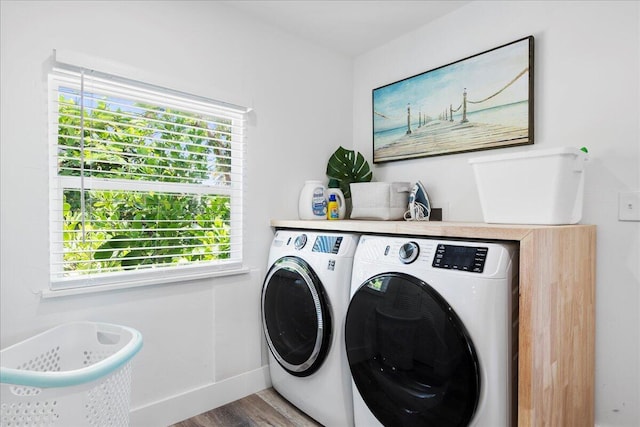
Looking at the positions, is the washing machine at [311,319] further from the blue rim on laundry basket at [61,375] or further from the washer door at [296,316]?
the blue rim on laundry basket at [61,375]

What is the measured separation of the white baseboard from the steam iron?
128 cm

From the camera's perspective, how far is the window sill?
149 cm

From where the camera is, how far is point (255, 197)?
85.0 inches

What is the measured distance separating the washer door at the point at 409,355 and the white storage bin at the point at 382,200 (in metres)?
0.64

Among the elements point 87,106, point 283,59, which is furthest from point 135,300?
point 283,59

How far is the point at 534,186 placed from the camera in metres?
1.34

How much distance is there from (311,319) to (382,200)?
0.77 metres

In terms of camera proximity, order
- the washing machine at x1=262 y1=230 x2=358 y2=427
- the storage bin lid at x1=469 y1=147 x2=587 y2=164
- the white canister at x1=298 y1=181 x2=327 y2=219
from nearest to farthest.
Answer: the storage bin lid at x1=469 y1=147 x2=587 y2=164, the washing machine at x1=262 y1=230 x2=358 y2=427, the white canister at x1=298 y1=181 x2=327 y2=219

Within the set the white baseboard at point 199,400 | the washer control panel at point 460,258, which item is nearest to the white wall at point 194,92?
the white baseboard at point 199,400

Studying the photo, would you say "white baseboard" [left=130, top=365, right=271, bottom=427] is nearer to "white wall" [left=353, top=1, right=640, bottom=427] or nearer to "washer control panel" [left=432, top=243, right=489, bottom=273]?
"washer control panel" [left=432, top=243, right=489, bottom=273]

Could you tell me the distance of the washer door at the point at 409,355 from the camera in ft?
3.98

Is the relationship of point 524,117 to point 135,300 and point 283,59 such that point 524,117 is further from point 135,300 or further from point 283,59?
point 135,300

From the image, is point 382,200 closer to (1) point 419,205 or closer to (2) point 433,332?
Answer: (1) point 419,205

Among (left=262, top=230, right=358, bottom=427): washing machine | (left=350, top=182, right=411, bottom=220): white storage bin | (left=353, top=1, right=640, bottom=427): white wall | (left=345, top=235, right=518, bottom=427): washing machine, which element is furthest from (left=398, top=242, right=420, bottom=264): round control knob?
(left=353, top=1, right=640, bottom=427): white wall
